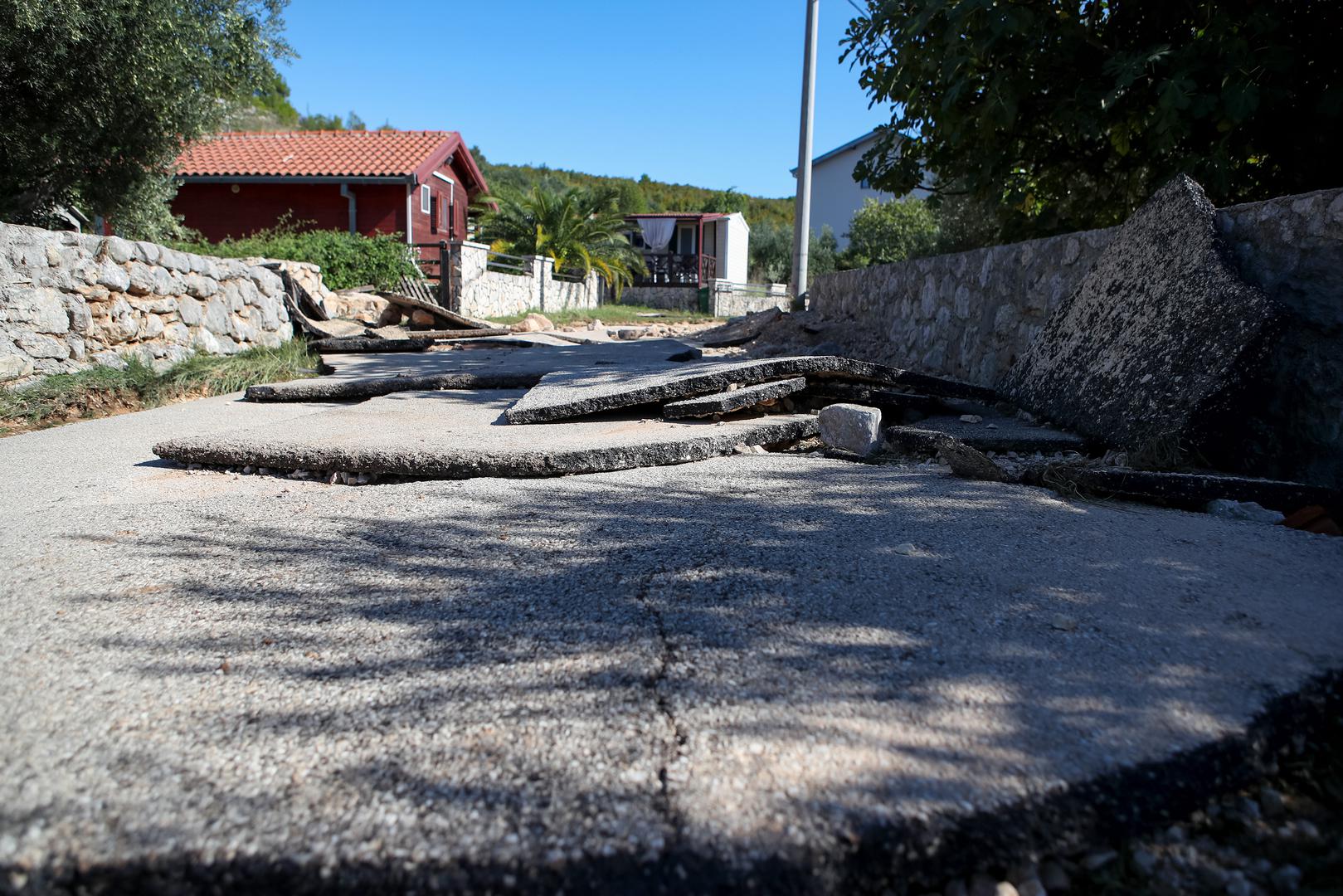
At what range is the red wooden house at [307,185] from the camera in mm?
19062

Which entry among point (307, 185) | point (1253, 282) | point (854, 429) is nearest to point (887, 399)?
point (854, 429)

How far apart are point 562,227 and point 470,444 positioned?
21.6 m

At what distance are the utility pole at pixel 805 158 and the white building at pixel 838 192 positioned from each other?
20992 mm

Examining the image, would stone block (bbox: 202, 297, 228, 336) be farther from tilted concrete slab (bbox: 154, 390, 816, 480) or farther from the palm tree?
the palm tree

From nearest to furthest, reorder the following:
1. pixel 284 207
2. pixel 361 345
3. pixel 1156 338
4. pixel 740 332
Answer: pixel 1156 338 → pixel 361 345 → pixel 740 332 → pixel 284 207

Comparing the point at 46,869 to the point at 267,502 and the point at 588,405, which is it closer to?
the point at 267,502

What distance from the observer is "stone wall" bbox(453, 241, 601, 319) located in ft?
50.4

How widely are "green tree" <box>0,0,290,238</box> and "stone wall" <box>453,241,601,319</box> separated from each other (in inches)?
233

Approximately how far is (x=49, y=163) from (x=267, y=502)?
7458mm

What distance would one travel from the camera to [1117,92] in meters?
4.06

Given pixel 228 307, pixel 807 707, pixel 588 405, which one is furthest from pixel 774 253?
pixel 807 707

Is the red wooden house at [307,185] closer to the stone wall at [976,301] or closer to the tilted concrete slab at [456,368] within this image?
the tilted concrete slab at [456,368]

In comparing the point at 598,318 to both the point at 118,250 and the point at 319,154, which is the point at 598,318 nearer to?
the point at 319,154

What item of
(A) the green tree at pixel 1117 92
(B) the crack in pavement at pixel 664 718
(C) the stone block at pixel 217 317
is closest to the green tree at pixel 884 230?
(A) the green tree at pixel 1117 92
